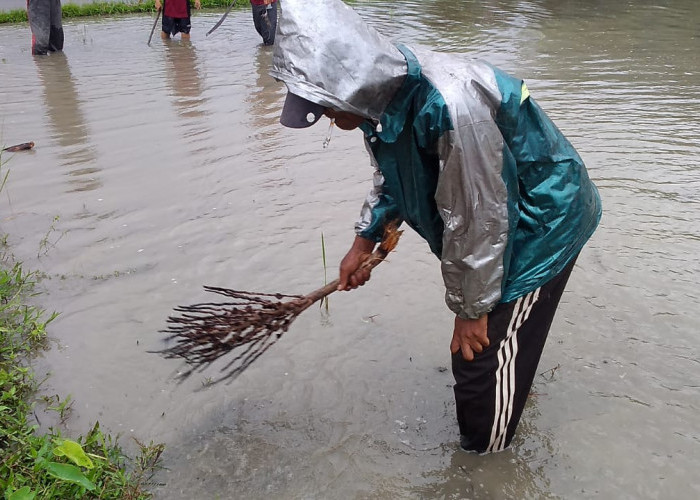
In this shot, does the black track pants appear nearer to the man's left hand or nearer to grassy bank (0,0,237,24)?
the man's left hand

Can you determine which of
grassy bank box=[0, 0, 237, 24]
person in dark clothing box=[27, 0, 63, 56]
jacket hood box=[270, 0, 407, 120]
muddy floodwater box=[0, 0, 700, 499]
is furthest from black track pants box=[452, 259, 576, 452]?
grassy bank box=[0, 0, 237, 24]

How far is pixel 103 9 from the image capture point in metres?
13.3

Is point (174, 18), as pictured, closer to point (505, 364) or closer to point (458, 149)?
point (505, 364)

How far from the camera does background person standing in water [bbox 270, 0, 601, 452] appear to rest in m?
1.77

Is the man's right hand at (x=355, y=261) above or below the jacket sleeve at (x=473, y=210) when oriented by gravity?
below

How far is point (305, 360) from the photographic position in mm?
3178

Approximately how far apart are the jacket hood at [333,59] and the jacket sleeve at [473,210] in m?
0.22

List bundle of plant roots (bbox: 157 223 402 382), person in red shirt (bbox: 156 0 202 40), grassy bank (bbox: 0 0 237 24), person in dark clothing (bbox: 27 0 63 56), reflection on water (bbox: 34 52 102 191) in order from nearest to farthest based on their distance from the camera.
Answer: bundle of plant roots (bbox: 157 223 402 382) → reflection on water (bbox: 34 52 102 191) → person in dark clothing (bbox: 27 0 63 56) → person in red shirt (bbox: 156 0 202 40) → grassy bank (bbox: 0 0 237 24)

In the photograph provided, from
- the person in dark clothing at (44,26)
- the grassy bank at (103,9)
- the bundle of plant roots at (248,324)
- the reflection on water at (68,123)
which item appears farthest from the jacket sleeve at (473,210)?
the grassy bank at (103,9)

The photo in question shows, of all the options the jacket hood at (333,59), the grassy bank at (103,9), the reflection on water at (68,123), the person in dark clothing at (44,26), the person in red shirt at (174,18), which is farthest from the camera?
the grassy bank at (103,9)

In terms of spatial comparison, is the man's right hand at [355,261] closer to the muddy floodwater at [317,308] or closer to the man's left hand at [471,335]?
the man's left hand at [471,335]

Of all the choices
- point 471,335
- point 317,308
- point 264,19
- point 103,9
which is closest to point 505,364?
point 471,335

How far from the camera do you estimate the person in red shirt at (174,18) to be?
10602 millimetres

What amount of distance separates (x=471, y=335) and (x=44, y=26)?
924 centimetres
